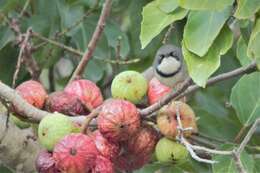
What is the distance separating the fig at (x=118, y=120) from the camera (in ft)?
4.56

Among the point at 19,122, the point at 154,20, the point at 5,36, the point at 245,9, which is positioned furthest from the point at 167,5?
the point at 5,36

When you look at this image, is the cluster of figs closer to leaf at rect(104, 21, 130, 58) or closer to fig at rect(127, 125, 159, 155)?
fig at rect(127, 125, 159, 155)

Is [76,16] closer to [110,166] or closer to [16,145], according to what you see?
[16,145]

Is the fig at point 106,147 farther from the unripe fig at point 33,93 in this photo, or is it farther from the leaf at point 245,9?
the leaf at point 245,9

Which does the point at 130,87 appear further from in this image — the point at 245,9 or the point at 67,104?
the point at 245,9

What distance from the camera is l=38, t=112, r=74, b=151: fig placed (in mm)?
1394

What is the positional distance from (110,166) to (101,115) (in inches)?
4.1

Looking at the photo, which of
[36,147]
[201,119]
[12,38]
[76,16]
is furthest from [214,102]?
[36,147]

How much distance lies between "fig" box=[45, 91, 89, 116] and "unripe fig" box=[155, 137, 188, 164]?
0.20m

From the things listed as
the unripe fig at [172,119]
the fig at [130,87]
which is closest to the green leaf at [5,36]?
the fig at [130,87]

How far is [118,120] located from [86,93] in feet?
0.52

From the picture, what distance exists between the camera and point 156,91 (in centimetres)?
153

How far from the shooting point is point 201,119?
6.72 ft

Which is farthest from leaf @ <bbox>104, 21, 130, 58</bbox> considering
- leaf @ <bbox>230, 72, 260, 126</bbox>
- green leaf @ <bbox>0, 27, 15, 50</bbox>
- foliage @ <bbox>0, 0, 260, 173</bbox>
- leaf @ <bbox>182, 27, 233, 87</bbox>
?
leaf @ <bbox>182, 27, 233, 87</bbox>
